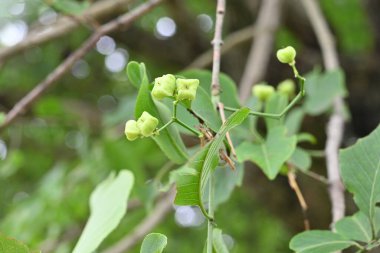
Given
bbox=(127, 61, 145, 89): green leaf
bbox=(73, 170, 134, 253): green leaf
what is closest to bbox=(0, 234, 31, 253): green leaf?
bbox=(73, 170, 134, 253): green leaf

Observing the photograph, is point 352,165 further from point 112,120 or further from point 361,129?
point 361,129

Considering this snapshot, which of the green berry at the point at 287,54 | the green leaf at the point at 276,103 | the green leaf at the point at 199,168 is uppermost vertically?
the green leaf at the point at 276,103

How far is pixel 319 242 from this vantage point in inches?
21.9

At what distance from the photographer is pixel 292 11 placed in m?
1.86

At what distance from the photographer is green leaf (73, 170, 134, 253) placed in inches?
22.7

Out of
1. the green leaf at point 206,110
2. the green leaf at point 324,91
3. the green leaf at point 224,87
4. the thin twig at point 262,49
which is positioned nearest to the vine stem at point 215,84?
the green leaf at point 206,110

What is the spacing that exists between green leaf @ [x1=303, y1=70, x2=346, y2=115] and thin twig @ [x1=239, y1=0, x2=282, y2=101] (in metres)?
0.18

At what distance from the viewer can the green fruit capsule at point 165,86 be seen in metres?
0.48

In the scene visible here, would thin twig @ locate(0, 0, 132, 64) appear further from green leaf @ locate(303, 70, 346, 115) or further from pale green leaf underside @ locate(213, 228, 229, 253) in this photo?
pale green leaf underside @ locate(213, 228, 229, 253)

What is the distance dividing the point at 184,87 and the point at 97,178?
0.89 metres

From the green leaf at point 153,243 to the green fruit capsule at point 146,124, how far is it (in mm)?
80

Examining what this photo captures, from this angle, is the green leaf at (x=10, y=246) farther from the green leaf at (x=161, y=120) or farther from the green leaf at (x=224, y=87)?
the green leaf at (x=224, y=87)

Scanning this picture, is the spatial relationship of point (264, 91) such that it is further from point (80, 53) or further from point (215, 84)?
point (80, 53)

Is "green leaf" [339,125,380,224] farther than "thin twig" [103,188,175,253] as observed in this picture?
No
